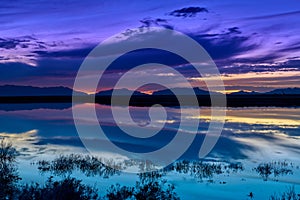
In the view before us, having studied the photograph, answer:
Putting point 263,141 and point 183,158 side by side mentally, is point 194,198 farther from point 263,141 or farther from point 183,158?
point 263,141

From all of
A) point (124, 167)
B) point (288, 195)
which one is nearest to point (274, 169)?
point (288, 195)

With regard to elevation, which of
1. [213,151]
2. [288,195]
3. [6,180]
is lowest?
[288,195]

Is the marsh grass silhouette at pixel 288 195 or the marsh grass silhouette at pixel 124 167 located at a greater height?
the marsh grass silhouette at pixel 124 167

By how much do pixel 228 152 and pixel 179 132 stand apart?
885cm

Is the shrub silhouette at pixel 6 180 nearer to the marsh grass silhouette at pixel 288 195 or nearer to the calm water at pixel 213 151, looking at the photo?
the calm water at pixel 213 151

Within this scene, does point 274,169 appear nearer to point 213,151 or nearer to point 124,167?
point 213,151

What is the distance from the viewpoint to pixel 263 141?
25.2 metres

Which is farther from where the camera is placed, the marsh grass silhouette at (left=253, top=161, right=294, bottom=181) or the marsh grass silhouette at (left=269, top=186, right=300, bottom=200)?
the marsh grass silhouette at (left=253, top=161, right=294, bottom=181)

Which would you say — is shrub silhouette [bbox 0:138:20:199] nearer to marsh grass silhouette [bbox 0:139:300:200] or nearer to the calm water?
marsh grass silhouette [bbox 0:139:300:200]

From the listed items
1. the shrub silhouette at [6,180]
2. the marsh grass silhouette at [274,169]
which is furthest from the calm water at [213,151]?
the shrub silhouette at [6,180]

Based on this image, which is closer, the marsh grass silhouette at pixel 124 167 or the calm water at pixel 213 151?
the marsh grass silhouette at pixel 124 167

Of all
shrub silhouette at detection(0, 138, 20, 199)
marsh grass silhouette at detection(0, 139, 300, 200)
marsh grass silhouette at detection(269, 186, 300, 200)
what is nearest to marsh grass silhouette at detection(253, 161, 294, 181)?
marsh grass silhouette at detection(0, 139, 300, 200)

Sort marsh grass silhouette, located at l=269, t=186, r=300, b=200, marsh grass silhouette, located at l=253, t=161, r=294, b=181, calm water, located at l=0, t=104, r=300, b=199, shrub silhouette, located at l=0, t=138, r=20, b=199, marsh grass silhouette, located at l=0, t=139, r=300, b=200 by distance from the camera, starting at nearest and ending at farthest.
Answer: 1. shrub silhouette, located at l=0, t=138, r=20, b=199
2. marsh grass silhouette, located at l=269, t=186, r=300, b=200
3. marsh grass silhouette, located at l=0, t=139, r=300, b=200
4. calm water, located at l=0, t=104, r=300, b=199
5. marsh grass silhouette, located at l=253, t=161, r=294, b=181

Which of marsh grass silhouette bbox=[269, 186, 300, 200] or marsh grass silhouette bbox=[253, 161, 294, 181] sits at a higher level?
marsh grass silhouette bbox=[253, 161, 294, 181]
